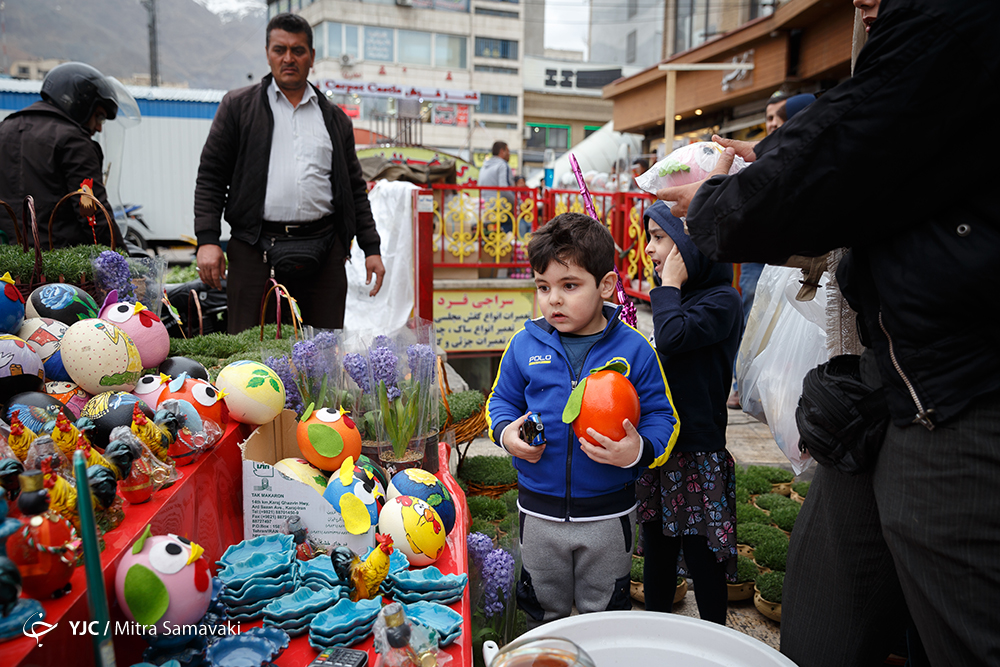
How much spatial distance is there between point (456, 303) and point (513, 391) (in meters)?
4.99

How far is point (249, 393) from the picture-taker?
5.83 ft

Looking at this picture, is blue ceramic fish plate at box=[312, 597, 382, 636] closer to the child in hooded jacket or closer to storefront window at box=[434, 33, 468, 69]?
the child in hooded jacket

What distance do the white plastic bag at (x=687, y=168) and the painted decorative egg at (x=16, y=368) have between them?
1.58 m

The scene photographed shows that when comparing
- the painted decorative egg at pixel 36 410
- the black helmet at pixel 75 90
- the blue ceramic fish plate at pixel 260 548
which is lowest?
the blue ceramic fish plate at pixel 260 548

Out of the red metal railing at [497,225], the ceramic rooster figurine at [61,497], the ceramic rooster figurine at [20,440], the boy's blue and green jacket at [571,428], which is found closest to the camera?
the ceramic rooster figurine at [61,497]

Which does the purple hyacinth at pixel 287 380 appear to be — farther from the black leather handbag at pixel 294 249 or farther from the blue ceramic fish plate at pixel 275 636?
the black leather handbag at pixel 294 249

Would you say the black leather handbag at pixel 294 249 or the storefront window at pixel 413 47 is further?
the storefront window at pixel 413 47

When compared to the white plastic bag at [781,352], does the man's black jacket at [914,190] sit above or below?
above

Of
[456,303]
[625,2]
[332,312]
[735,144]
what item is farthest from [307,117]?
[625,2]

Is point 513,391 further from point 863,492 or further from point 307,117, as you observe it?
point 307,117

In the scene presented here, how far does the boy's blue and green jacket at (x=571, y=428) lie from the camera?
1.85m

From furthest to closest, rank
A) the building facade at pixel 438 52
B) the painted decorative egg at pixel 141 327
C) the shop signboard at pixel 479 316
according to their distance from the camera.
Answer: the building facade at pixel 438 52, the shop signboard at pixel 479 316, the painted decorative egg at pixel 141 327

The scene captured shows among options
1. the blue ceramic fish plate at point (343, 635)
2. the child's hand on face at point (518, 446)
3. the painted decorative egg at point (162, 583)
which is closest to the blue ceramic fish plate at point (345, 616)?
the blue ceramic fish plate at point (343, 635)

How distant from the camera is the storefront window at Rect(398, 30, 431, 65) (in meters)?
40.5
